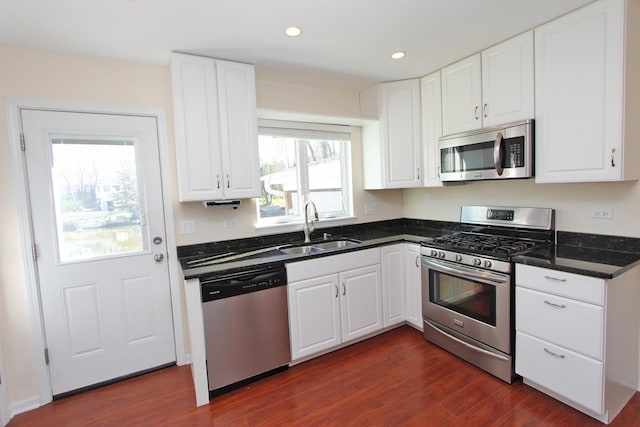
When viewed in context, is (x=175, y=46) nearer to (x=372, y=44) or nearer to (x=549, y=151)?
(x=372, y=44)

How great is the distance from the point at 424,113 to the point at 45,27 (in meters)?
2.88

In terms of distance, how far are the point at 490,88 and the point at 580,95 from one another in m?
0.61

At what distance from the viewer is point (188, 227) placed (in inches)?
102

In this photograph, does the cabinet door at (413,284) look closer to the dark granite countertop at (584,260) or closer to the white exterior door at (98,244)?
the dark granite countertop at (584,260)

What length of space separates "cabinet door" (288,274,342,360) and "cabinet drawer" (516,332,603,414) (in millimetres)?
1340

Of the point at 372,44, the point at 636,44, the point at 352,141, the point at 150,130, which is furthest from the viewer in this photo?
the point at 352,141

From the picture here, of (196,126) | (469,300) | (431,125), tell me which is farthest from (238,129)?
(469,300)

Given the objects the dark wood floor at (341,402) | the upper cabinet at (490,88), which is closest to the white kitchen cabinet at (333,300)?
the dark wood floor at (341,402)

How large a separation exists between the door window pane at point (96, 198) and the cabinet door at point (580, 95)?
3022 mm

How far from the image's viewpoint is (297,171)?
3178 mm

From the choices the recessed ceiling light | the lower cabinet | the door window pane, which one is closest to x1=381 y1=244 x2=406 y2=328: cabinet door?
the lower cabinet

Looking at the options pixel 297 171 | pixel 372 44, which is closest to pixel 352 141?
pixel 297 171

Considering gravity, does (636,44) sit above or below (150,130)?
above

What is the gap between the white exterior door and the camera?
2193mm
